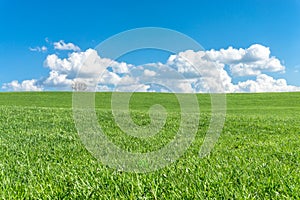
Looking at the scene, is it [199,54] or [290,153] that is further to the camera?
[290,153]

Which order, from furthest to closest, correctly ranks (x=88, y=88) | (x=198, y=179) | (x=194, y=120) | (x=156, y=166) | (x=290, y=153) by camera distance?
(x=194, y=120), (x=290, y=153), (x=156, y=166), (x=88, y=88), (x=198, y=179)

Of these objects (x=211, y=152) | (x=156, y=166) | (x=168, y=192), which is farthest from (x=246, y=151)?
(x=168, y=192)

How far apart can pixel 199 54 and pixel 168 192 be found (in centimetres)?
206

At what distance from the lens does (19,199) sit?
382 centimetres

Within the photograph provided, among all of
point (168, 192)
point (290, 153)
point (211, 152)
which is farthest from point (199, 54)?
point (290, 153)

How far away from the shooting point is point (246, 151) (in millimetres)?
7020

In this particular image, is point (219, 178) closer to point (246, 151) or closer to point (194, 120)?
point (246, 151)

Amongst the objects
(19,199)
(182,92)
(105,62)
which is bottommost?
(19,199)

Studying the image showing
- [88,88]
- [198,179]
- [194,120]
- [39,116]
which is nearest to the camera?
[198,179]

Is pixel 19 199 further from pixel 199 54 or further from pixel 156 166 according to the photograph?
pixel 199 54

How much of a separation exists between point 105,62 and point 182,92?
4.51 feet

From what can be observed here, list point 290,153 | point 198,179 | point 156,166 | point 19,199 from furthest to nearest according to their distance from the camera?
point 290,153 → point 156,166 → point 198,179 → point 19,199

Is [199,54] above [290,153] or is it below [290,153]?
above

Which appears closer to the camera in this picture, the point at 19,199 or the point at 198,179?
the point at 19,199
